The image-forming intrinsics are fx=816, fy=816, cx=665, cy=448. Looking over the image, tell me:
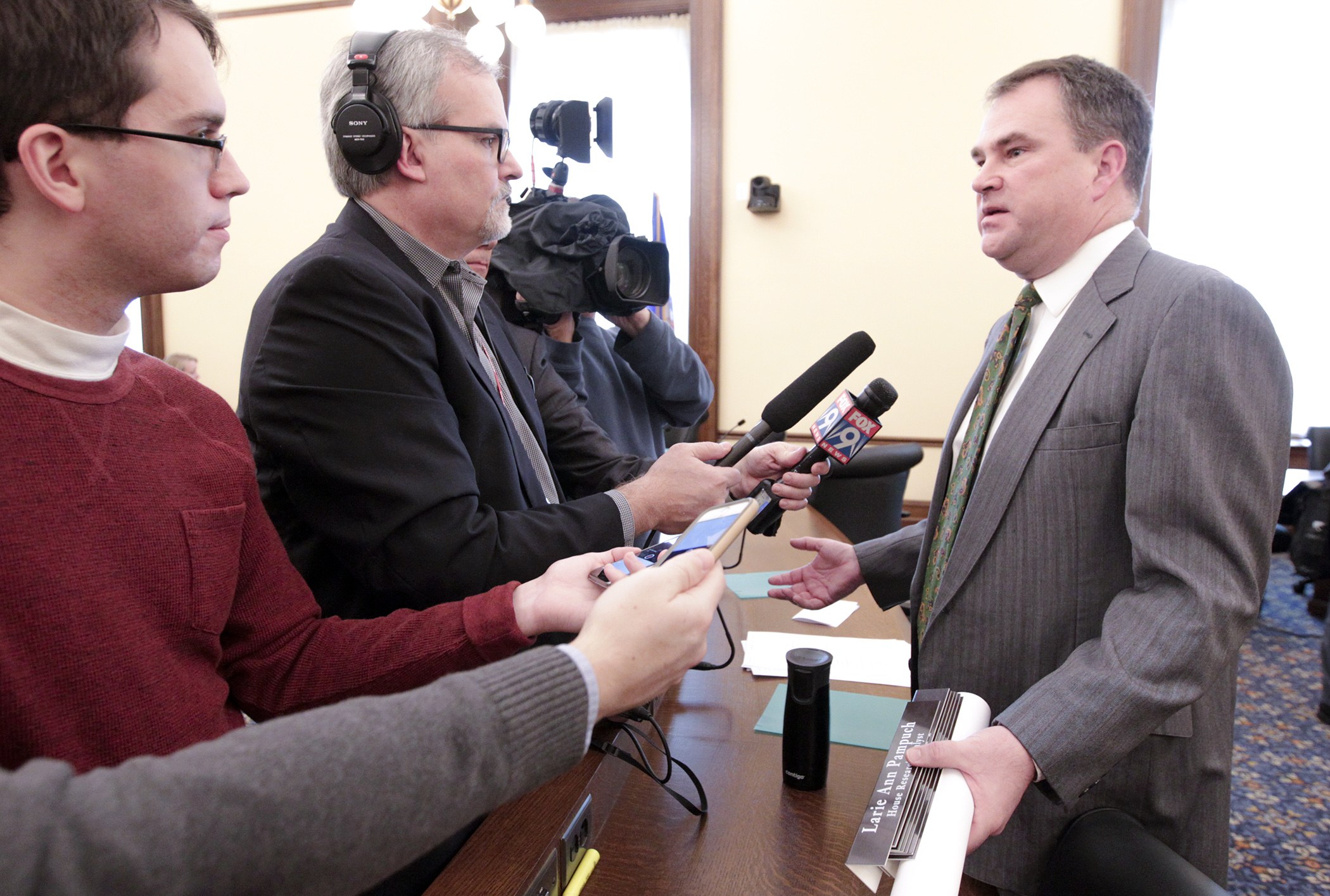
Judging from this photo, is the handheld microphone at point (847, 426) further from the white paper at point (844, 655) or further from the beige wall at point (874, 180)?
the beige wall at point (874, 180)

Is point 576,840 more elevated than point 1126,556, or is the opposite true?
point 1126,556

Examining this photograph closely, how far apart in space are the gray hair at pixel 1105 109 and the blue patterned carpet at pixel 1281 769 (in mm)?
1480

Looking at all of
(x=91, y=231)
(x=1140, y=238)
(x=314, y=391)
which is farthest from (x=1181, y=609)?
(x=91, y=231)

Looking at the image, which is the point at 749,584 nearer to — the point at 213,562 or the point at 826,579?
the point at 826,579

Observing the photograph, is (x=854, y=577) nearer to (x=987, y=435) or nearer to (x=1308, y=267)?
(x=987, y=435)

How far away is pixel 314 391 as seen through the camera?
3.53ft

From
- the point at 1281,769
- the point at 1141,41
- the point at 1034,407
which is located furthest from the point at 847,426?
the point at 1141,41

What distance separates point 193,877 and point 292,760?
75 mm

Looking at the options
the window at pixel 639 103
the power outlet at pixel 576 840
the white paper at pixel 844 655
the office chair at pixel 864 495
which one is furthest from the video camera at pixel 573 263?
the window at pixel 639 103

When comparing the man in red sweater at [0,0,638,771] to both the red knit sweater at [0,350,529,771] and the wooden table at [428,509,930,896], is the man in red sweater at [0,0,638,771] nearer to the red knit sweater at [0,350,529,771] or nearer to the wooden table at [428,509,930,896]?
the red knit sweater at [0,350,529,771]

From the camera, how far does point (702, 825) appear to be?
0.96 meters

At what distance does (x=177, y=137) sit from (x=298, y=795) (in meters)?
0.66

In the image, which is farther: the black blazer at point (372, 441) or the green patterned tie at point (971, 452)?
the green patterned tie at point (971, 452)

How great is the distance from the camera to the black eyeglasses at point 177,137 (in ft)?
2.48
